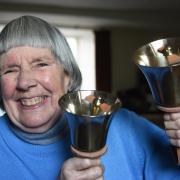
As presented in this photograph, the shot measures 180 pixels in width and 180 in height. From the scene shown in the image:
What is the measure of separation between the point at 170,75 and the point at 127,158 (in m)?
0.33

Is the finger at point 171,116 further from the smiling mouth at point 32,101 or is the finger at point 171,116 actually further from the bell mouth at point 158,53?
the smiling mouth at point 32,101

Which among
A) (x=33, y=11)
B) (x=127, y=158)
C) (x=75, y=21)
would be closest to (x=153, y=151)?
(x=127, y=158)

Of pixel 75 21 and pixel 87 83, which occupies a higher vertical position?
pixel 75 21

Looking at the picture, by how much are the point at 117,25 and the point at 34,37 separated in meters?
4.16

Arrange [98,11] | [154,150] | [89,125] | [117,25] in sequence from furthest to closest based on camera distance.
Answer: [117,25] → [98,11] → [154,150] → [89,125]

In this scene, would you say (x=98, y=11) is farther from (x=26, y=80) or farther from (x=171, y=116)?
(x=171, y=116)

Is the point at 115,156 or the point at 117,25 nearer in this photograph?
the point at 115,156

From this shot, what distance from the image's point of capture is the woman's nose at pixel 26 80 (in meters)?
0.91

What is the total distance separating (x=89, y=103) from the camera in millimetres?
797

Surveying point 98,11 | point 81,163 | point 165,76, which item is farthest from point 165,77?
point 98,11

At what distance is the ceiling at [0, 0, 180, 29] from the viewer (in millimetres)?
3707

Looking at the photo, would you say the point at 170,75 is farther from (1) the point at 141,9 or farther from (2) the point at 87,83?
(2) the point at 87,83

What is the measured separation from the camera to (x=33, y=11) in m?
3.93

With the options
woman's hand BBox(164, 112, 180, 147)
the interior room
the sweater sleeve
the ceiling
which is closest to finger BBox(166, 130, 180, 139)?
woman's hand BBox(164, 112, 180, 147)
